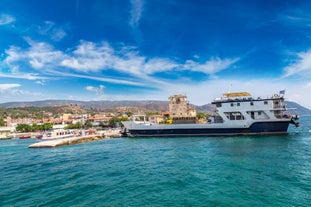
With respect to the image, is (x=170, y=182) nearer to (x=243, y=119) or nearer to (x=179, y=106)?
(x=243, y=119)

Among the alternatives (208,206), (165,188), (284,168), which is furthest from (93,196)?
(284,168)

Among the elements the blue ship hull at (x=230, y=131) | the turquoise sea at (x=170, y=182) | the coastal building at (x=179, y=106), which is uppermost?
the coastal building at (x=179, y=106)

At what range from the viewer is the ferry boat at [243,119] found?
3603 cm

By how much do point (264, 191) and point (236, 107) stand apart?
28.1 meters

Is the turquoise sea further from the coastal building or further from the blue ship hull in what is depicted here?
the coastal building

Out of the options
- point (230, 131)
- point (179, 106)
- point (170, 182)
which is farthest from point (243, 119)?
point (170, 182)

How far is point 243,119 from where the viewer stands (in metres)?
37.3

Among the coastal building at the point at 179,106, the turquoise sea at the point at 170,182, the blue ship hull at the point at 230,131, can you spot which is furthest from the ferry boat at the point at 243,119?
the turquoise sea at the point at 170,182

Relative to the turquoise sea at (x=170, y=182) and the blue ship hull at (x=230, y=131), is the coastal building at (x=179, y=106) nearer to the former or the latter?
the blue ship hull at (x=230, y=131)

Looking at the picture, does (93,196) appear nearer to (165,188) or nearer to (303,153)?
(165,188)

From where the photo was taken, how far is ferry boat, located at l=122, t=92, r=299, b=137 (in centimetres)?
3603

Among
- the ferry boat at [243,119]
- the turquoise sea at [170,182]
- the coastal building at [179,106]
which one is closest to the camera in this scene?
the turquoise sea at [170,182]

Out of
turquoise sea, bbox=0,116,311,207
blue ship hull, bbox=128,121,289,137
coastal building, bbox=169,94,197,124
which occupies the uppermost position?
coastal building, bbox=169,94,197,124

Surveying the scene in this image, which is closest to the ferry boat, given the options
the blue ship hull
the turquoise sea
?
the blue ship hull
